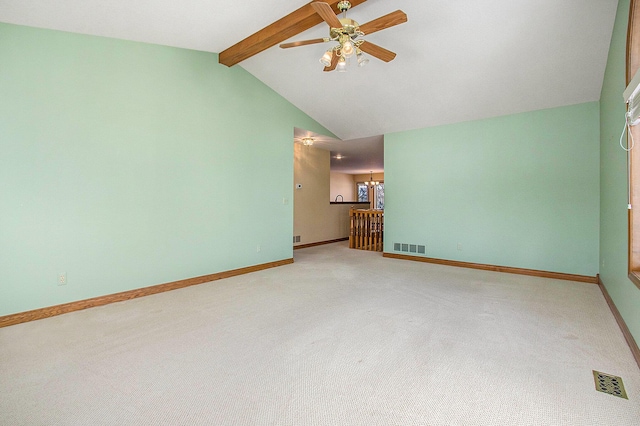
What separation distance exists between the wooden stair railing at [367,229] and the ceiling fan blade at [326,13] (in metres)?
5.01

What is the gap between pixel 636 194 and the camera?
2162 millimetres

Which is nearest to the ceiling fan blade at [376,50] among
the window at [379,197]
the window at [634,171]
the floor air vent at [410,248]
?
the window at [634,171]

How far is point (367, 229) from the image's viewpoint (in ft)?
23.8

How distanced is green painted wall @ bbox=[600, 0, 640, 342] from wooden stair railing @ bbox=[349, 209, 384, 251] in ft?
13.4

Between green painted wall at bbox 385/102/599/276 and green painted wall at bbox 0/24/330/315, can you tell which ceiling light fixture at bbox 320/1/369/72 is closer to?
green painted wall at bbox 0/24/330/315

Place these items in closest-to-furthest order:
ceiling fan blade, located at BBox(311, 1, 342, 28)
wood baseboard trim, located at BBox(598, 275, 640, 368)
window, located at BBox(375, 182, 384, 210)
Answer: wood baseboard trim, located at BBox(598, 275, 640, 368) < ceiling fan blade, located at BBox(311, 1, 342, 28) < window, located at BBox(375, 182, 384, 210)

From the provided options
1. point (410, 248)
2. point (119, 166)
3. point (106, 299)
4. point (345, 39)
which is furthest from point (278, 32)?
point (410, 248)

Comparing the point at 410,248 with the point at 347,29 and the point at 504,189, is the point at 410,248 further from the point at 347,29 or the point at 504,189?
the point at 347,29

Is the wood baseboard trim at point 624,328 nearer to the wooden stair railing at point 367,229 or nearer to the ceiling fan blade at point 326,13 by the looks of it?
the ceiling fan blade at point 326,13

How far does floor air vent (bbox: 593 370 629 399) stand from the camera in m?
1.66

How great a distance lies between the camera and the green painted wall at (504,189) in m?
4.09

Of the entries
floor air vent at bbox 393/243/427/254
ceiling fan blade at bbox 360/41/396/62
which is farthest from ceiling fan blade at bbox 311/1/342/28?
floor air vent at bbox 393/243/427/254

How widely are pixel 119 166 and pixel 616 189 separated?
501 centimetres

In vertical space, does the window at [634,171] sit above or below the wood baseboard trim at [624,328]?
above
